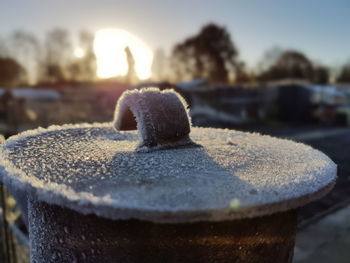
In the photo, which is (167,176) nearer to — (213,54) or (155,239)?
(155,239)

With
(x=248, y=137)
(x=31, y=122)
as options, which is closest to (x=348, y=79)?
(x=31, y=122)

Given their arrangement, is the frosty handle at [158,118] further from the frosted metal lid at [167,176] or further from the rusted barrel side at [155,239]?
the rusted barrel side at [155,239]

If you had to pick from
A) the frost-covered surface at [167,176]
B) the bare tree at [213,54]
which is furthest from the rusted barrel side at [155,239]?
the bare tree at [213,54]

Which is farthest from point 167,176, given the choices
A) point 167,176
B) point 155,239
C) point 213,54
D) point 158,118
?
point 213,54

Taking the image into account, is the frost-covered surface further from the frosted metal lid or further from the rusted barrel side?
the rusted barrel side

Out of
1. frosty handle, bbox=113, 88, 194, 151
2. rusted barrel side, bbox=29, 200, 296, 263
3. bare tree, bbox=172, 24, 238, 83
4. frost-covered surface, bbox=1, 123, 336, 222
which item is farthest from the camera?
bare tree, bbox=172, 24, 238, 83

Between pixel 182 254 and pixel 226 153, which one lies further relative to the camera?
pixel 226 153

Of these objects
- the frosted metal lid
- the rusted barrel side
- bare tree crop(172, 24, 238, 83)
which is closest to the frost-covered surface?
the frosted metal lid

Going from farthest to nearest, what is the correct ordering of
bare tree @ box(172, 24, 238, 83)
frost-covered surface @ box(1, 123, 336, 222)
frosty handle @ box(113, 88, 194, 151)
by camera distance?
1. bare tree @ box(172, 24, 238, 83)
2. frosty handle @ box(113, 88, 194, 151)
3. frost-covered surface @ box(1, 123, 336, 222)

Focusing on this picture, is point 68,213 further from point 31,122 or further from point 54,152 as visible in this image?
point 31,122
